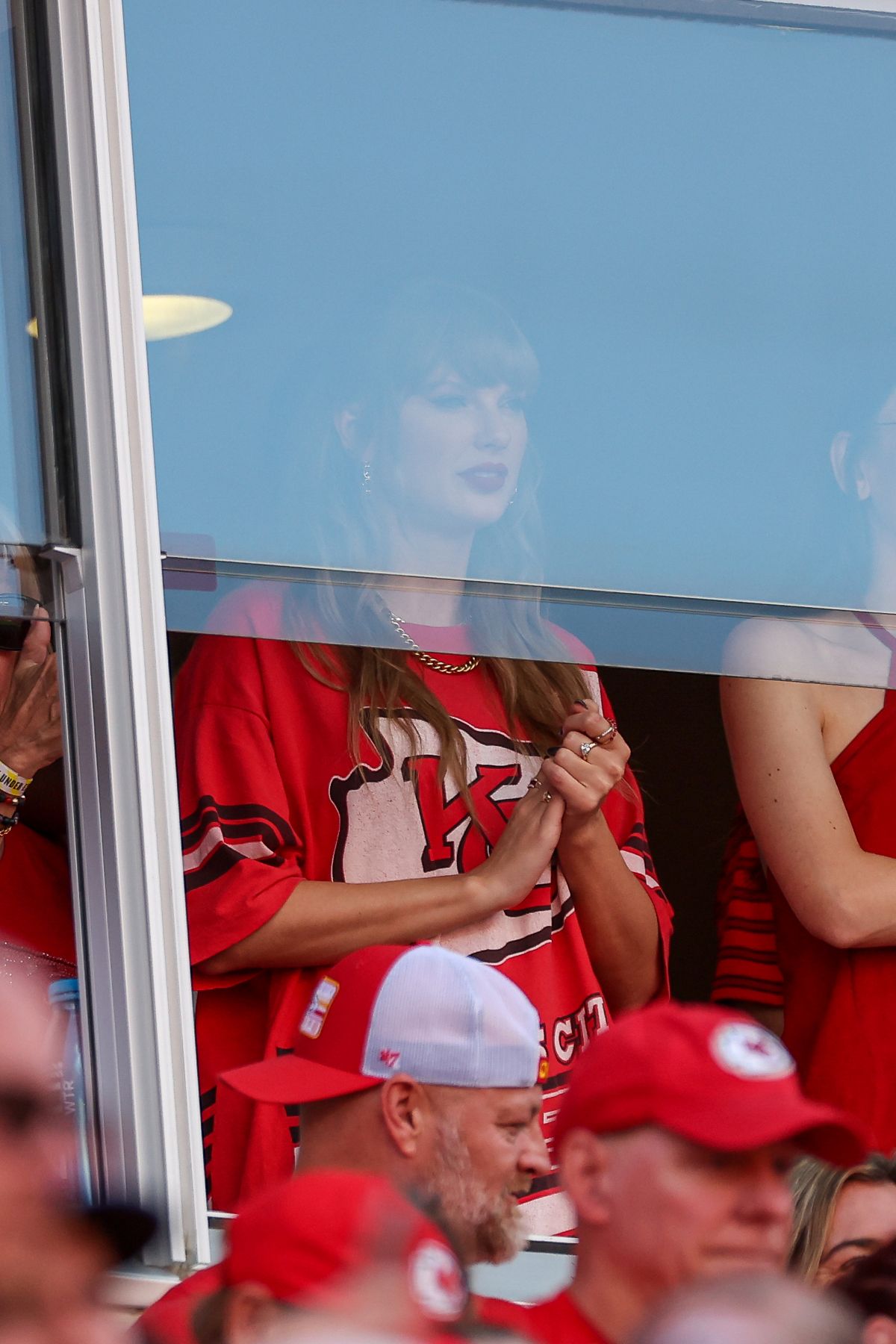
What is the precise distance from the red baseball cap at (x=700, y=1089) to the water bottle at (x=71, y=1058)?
2.91 ft

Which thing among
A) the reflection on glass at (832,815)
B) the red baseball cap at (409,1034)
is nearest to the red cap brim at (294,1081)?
the red baseball cap at (409,1034)

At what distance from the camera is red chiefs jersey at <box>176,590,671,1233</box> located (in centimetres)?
234

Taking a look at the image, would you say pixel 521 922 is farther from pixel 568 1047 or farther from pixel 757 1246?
pixel 757 1246

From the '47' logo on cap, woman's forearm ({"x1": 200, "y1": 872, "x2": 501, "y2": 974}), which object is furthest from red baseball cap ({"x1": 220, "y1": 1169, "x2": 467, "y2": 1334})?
woman's forearm ({"x1": 200, "y1": 872, "x2": 501, "y2": 974})

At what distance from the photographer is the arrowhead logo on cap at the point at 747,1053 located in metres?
1.55

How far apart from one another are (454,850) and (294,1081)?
21.2 inches

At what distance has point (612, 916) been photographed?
8.09 feet

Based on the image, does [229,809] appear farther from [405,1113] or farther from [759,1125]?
[759,1125]

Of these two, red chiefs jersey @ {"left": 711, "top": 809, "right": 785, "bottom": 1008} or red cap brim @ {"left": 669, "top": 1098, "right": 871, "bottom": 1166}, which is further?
red chiefs jersey @ {"left": 711, "top": 809, "right": 785, "bottom": 1008}

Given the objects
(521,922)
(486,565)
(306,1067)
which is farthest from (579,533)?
(306,1067)

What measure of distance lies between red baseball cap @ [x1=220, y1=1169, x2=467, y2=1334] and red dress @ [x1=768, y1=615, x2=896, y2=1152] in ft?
3.72

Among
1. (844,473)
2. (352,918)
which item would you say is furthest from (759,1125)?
(844,473)

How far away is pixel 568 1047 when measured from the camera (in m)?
2.40

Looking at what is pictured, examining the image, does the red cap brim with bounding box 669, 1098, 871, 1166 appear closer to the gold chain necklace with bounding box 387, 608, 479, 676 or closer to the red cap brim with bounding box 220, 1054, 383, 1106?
the red cap brim with bounding box 220, 1054, 383, 1106
